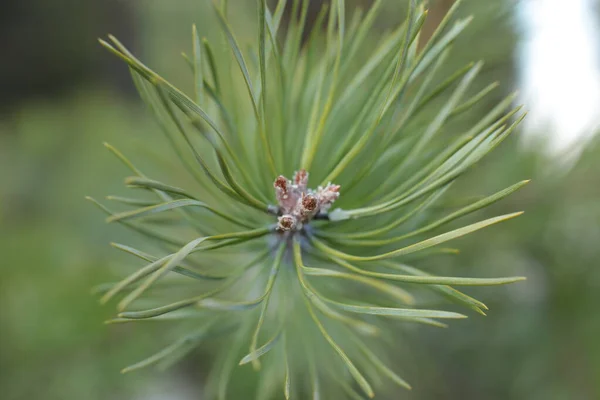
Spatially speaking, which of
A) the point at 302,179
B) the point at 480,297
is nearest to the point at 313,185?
the point at 302,179

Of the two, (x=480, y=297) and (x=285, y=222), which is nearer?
(x=285, y=222)

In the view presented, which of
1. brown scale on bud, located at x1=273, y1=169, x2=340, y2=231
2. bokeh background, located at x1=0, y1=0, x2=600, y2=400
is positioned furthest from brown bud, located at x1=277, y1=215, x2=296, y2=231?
bokeh background, located at x1=0, y1=0, x2=600, y2=400

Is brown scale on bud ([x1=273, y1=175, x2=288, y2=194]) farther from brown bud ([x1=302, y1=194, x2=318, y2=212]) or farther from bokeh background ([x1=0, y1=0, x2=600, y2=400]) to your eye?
bokeh background ([x1=0, y1=0, x2=600, y2=400])

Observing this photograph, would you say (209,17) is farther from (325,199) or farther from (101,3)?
(101,3)

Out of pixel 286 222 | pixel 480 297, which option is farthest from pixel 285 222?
pixel 480 297

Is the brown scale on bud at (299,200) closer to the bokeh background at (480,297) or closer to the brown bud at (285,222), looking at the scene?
the brown bud at (285,222)

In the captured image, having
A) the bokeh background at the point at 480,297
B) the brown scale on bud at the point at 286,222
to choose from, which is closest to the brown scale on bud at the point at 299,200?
the brown scale on bud at the point at 286,222

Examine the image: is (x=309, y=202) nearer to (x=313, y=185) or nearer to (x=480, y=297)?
(x=313, y=185)

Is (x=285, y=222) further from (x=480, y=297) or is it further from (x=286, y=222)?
(x=480, y=297)
